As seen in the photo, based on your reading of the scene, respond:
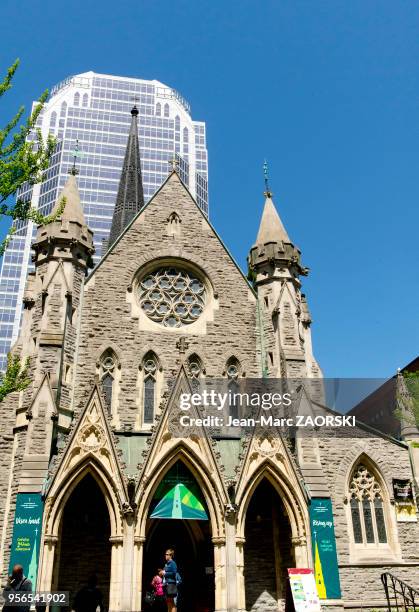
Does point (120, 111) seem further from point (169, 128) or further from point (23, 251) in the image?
point (23, 251)

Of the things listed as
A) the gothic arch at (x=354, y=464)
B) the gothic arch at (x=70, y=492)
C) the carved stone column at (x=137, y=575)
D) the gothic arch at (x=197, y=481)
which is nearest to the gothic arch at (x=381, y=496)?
the gothic arch at (x=354, y=464)

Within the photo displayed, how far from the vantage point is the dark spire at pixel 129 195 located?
32344 millimetres

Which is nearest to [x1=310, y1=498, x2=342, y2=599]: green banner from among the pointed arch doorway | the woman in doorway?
the pointed arch doorway

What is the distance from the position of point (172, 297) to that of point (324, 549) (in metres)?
9.37

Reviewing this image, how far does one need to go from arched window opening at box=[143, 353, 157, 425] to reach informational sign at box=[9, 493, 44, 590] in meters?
4.61

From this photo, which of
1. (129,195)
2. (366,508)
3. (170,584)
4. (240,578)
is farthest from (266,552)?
(129,195)

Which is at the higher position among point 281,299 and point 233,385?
point 281,299

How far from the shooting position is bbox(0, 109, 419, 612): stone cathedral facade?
1513 cm

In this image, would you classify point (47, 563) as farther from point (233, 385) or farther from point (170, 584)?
point (233, 385)

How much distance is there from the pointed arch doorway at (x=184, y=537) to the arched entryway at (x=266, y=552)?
111 cm

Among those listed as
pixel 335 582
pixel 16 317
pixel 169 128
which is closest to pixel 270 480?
pixel 335 582

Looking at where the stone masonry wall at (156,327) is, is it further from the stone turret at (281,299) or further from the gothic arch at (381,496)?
the gothic arch at (381,496)

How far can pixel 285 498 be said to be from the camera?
630 inches

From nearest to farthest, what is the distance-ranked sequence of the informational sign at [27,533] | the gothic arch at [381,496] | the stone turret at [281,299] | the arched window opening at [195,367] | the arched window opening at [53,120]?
the informational sign at [27,533] → the gothic arch at [381,496] → the stone turret at [281,299] → the arched window opening at [195,367] → the arched window opening at [53,120]
